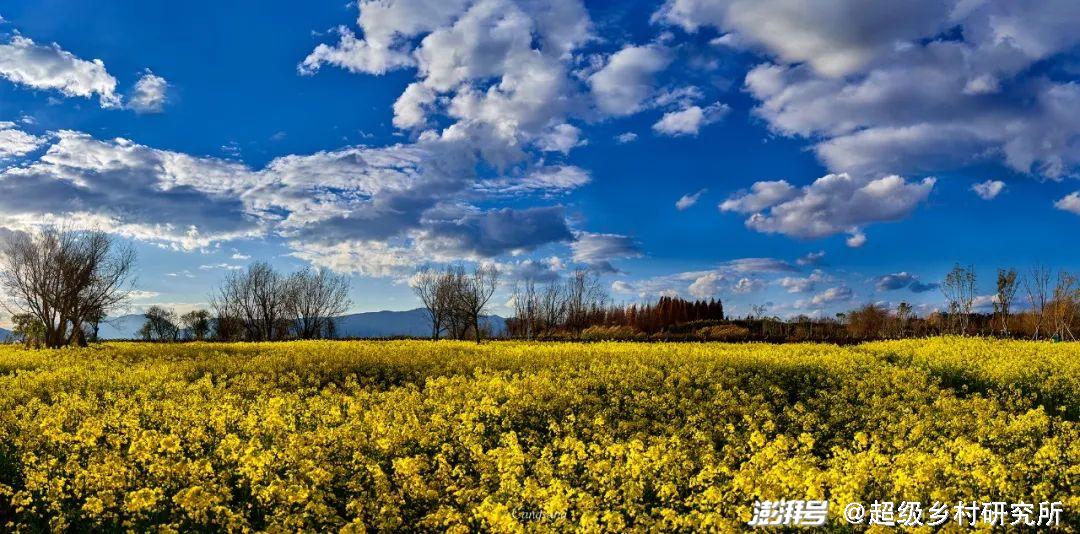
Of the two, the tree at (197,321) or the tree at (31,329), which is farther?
the tree at (197,321)

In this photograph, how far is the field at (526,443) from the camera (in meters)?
8.23

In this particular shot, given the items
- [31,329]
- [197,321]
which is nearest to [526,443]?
[31,329]

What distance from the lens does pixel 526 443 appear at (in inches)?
527

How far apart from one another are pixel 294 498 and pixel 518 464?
10.3 ft

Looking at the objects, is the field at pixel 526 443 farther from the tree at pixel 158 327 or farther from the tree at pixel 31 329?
the tree at pixel 158 327

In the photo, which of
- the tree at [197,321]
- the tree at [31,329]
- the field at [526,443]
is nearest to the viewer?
the field at [526,443]

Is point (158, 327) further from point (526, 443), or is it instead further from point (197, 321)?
point (526, 443)

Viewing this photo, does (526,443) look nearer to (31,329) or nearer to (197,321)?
(31,329)

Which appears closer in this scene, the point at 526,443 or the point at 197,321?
the point at 526,443

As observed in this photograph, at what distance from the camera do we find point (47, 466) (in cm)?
1036

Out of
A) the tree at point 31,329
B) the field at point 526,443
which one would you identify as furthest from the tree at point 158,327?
the field at point 526,443

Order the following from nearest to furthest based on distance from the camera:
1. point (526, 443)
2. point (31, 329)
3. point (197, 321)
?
point (526, 443), point (31, 329), point (197, 321)

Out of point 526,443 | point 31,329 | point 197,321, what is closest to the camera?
point 526,443

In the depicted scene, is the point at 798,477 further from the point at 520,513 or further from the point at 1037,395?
the point at 1037,395
